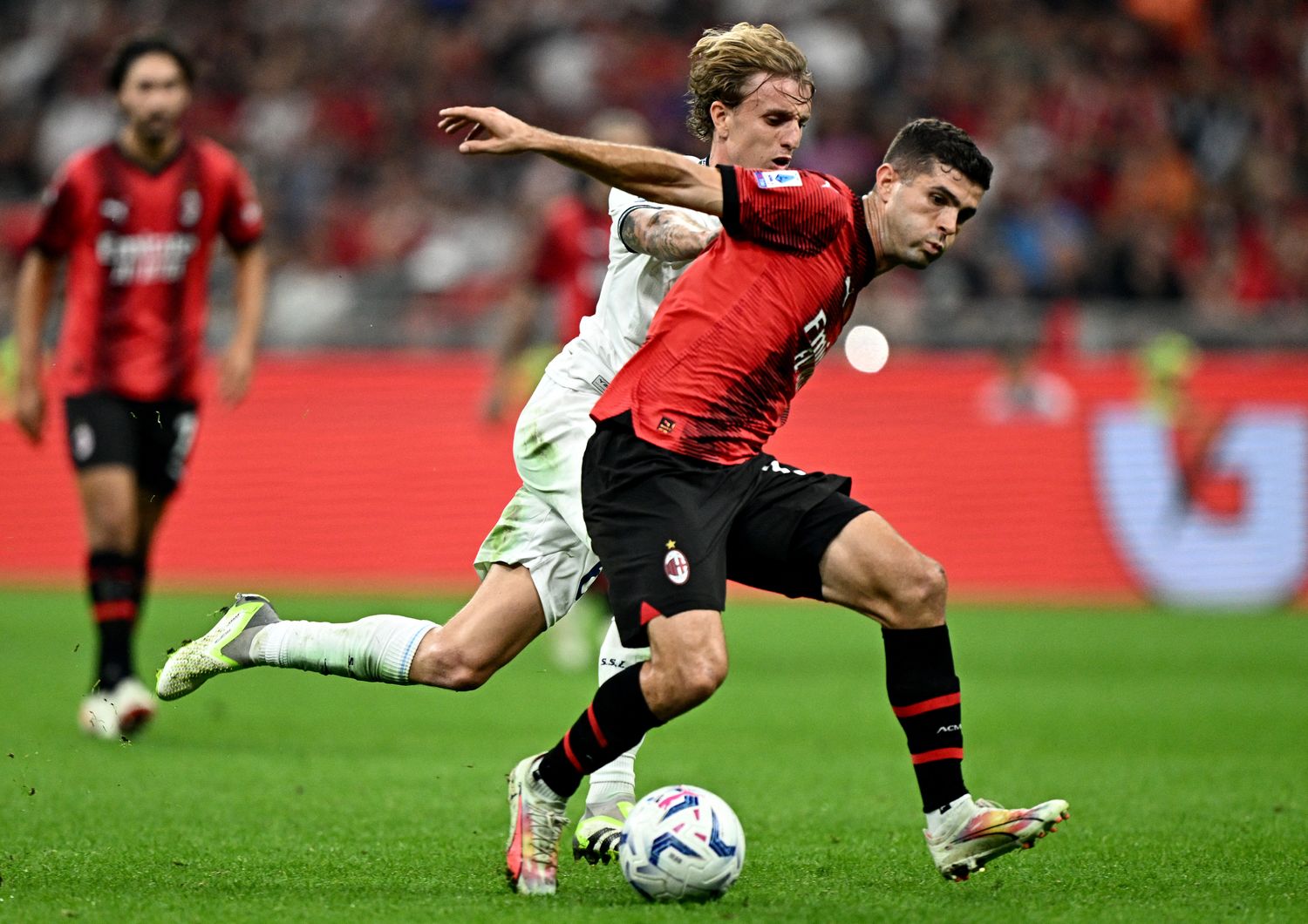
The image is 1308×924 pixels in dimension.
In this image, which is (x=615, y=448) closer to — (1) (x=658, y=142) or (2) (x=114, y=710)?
(2) (x=114, y=710)

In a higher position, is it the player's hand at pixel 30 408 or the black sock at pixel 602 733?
the player's hand at pixel 30 408

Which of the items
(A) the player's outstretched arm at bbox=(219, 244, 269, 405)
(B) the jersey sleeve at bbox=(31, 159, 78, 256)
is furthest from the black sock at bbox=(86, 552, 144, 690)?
(B) the jersey sleeve at bbox=(31, 159, 78, 256)

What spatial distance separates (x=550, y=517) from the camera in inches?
209

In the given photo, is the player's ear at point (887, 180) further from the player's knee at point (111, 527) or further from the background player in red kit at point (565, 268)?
the background player in red kit at point (565, 268)

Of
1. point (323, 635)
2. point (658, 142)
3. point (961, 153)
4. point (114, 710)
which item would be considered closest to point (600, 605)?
point (114, 710)

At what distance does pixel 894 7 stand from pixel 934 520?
766cm

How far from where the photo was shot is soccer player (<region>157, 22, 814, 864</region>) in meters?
5.12

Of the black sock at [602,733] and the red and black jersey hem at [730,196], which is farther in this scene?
the black sock at [602,733]

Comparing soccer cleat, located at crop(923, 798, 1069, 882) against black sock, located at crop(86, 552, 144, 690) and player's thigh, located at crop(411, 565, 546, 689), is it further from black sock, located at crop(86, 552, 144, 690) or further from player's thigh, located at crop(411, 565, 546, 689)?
black sock, located at crop(86, 552, 144, 690)

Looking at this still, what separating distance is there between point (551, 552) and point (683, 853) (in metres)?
1.09

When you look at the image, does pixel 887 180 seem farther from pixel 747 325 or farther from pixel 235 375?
pixel 235 375

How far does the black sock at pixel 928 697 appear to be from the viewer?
4.87 meters

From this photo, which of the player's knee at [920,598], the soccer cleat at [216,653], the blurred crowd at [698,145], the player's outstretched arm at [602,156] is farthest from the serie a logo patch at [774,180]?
the blurred crowd at [698,145]

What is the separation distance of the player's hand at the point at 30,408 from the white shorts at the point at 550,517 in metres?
3.56
